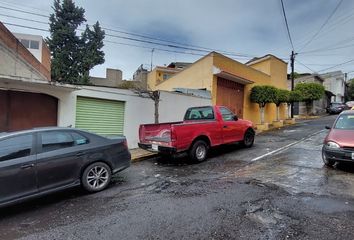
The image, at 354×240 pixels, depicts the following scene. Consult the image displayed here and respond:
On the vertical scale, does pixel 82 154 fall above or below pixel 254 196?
above

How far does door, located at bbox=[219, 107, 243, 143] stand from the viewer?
10.7 m

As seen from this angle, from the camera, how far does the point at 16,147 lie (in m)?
5.66

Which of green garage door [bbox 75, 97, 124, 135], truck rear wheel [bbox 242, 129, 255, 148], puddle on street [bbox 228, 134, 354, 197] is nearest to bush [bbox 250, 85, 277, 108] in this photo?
truck rear wheel [bbox 242, 129, 255, 148]

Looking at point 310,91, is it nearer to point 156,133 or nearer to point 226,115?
point 226,115

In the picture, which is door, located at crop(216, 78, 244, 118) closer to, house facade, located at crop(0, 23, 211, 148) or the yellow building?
the yellow building

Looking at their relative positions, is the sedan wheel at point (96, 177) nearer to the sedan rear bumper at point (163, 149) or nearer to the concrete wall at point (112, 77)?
the sedan rear bumper at point (163, 149)

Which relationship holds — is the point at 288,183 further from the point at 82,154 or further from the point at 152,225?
the point at 82,154

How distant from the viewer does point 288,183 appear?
266 inches

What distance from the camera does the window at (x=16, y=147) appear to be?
17.9ft

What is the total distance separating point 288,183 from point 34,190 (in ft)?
18.3

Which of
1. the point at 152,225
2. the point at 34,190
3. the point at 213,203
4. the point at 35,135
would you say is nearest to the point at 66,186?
the point at 34,190

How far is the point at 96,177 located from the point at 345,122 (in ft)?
25.1

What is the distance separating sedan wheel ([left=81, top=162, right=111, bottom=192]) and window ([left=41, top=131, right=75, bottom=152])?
72 centimetres

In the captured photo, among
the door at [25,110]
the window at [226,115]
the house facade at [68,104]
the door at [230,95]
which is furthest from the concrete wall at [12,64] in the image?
the door at [230,95]
